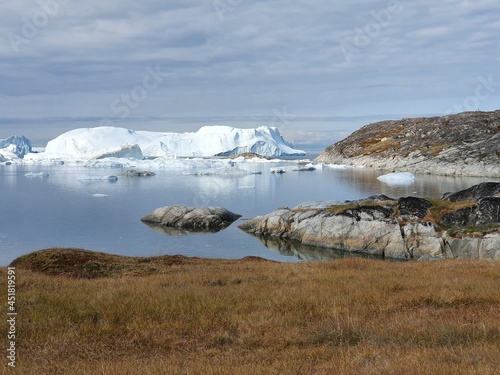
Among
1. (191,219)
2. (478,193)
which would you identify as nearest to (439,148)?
(478,193)

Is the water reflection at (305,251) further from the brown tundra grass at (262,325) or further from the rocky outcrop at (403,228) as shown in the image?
the brown tundra grass at (262,325)

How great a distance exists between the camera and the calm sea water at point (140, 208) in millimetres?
42531

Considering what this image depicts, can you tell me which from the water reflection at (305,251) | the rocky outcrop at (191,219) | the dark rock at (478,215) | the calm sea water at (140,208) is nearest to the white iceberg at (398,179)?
the calm sea water at (140,208)

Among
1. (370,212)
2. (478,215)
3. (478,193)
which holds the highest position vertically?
(478,193)

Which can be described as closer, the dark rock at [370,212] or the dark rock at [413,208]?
the dark rock at [413,208]

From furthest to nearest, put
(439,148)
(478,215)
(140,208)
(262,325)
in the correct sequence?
(439,148) → (140,208) → (478,215) → (262,325)

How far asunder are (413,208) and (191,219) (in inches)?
924

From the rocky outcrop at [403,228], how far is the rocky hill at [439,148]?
7410cm

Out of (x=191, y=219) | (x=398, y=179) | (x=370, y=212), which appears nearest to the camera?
(x=370, y=212)

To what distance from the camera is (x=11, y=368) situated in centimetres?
771

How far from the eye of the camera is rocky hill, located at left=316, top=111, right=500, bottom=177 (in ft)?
376

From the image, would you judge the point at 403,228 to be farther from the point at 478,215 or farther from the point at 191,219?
the point at 191,219

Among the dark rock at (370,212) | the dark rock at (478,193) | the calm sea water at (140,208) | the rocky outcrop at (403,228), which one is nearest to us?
the rocky outcrop at (403,228)

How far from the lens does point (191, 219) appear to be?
5288 cm
